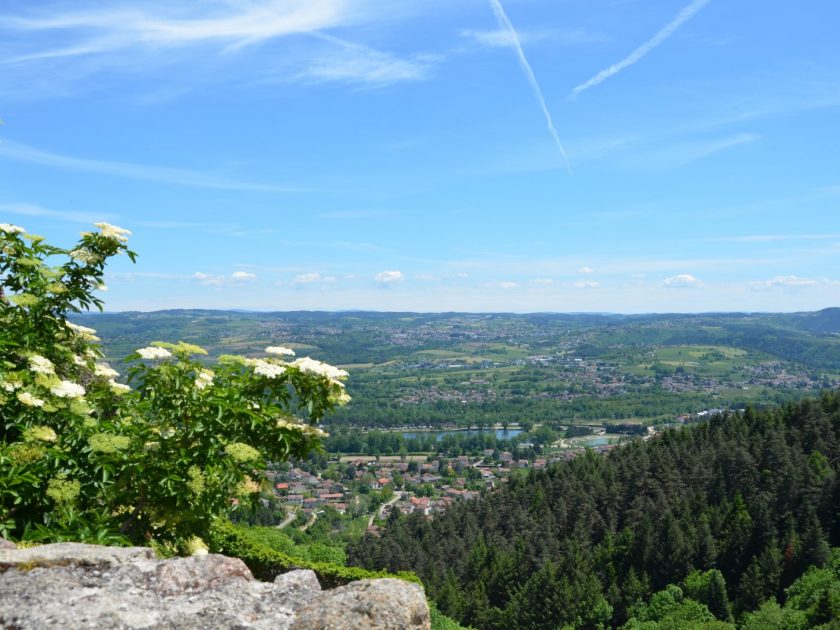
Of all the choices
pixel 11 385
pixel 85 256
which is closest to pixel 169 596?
pixel 11 385

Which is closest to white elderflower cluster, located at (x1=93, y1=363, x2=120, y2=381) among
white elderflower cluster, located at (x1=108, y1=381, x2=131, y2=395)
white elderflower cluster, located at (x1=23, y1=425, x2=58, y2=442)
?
white elderflower cluster, located at (x1=108, y1=381, x2=131, y2=395)

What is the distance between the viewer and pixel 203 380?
665 centimetres

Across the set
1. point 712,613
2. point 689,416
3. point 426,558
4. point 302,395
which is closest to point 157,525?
point 302,395

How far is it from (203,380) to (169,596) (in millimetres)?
2588

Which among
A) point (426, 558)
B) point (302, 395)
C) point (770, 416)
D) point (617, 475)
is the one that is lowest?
point (426, 558)

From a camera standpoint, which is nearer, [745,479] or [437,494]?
[745,479]

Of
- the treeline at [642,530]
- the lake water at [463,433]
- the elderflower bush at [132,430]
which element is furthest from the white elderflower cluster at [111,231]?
the lake water at [463,433]

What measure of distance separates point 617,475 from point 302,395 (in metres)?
62.0

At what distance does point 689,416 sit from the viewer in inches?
6944

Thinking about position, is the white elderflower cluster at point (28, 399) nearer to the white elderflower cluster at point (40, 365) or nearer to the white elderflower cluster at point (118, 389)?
the white elderflower cluster at point (40, 365)

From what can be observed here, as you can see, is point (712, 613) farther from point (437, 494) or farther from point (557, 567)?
point (437, 494)

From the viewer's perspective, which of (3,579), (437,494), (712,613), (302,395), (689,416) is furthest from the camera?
(689,416)

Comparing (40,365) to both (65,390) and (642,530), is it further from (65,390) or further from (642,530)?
(642,530)

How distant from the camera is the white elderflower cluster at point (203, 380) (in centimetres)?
653
